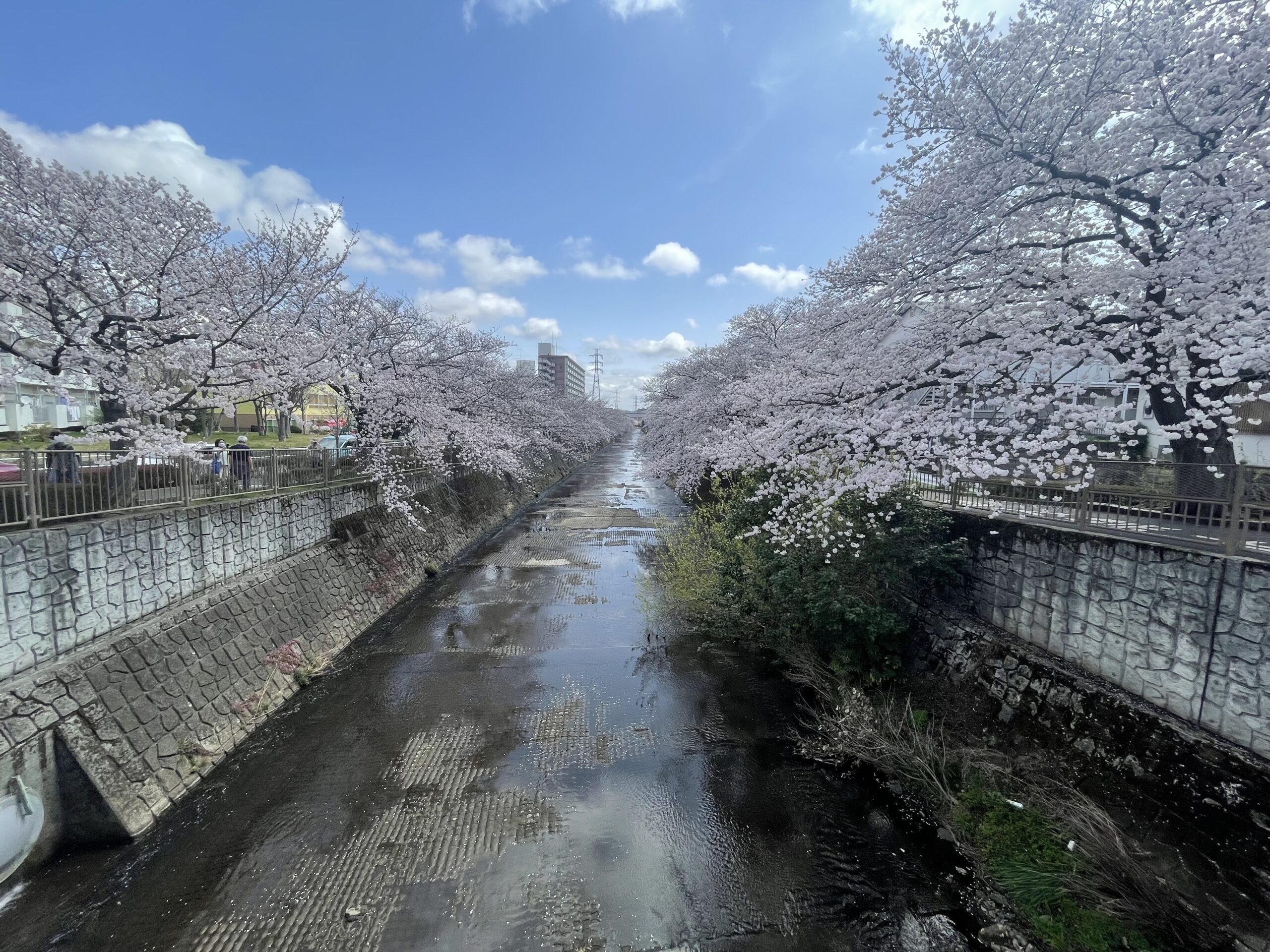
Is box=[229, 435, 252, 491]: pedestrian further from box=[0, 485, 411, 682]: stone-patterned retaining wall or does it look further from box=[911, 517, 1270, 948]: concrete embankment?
box=[911, 517, 1270, 948]: concrete embankment

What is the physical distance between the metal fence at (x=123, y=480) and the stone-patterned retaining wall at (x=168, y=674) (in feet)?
0.98

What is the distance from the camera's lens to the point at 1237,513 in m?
4.71

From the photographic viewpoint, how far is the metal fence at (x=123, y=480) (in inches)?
217

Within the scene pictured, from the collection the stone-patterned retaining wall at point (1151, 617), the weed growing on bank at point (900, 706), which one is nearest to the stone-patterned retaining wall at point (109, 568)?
the weed growing on bank at point (900, 706)

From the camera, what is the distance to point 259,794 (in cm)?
622

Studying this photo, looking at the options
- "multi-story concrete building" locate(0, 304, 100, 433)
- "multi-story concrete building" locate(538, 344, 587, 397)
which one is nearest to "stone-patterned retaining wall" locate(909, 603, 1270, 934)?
"multi-story concrete building" locate(0, 304, 100, 433)

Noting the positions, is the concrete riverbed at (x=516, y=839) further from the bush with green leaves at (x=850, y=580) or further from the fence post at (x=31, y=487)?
the fence post at (x=31, y=487)

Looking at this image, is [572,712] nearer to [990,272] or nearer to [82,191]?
[990,272]

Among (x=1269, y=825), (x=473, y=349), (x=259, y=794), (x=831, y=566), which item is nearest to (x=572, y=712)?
(x=259, y=794)

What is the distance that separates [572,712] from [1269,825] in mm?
7364

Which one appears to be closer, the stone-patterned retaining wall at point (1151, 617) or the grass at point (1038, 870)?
the grass at point (1038, 870)

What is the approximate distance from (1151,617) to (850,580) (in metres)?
3.52

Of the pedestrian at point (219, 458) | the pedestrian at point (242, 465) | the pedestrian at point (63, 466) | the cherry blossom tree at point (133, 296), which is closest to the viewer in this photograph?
the pedestrian at point (63, 466)

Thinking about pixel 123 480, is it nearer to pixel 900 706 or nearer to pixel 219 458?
pixel 219 458
